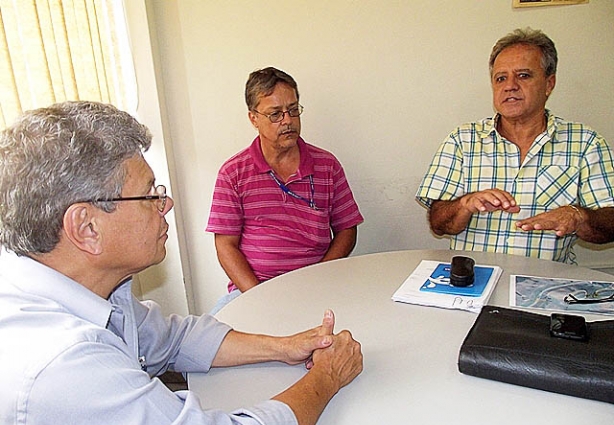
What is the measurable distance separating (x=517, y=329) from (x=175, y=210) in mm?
1743

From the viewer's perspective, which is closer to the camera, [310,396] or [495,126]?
[310,396]

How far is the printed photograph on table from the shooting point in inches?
49.8

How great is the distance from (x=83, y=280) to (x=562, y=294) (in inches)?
46.6

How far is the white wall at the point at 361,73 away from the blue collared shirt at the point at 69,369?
156cm

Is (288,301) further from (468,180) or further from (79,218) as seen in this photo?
(468,180)

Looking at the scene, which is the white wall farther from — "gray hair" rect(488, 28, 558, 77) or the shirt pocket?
the shirt pocket

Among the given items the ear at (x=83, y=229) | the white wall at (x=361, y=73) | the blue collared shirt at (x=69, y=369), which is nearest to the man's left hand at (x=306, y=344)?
the blue collared shirt at (x=69, y=369)

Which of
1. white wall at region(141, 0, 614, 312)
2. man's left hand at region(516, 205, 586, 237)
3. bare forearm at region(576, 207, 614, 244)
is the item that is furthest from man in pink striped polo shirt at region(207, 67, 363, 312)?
bare forearm at region(576, 207, 614, 244)

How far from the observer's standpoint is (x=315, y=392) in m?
0.95

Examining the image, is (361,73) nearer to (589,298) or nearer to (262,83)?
(262,83)

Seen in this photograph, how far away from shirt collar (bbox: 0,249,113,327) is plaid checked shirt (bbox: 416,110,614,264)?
1.41m

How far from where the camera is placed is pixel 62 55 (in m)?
1.77

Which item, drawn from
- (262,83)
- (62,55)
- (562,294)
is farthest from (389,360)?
(62,55)

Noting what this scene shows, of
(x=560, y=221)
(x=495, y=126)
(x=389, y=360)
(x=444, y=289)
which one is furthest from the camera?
(x=495, y=126)
